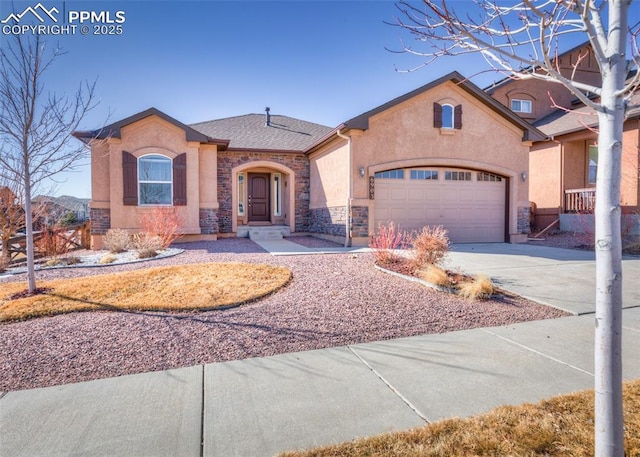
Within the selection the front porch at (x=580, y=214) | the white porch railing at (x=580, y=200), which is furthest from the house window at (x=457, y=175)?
the white porch railing at (x=580, y=200)

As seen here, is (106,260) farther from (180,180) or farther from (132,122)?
(132,122)

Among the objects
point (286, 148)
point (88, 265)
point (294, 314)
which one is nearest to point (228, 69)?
point (286, 148)

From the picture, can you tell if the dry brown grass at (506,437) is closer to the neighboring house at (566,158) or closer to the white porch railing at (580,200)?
the neighboring house at (566,158)

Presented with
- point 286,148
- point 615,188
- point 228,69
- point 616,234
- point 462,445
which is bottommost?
point 462,445

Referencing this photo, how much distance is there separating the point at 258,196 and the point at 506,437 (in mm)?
14819

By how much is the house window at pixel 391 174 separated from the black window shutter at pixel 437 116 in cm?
198

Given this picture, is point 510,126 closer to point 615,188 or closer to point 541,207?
point 541,207

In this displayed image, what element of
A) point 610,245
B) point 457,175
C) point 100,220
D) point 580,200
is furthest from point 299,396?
point 580,200

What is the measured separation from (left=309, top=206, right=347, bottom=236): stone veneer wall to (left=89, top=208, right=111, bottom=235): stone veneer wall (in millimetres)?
7493

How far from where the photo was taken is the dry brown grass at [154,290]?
514 centimetres

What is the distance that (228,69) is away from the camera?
437 inches

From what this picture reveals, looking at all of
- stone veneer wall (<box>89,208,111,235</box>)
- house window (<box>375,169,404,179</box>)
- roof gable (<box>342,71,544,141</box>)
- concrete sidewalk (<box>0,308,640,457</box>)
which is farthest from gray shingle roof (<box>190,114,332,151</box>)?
concrete sidewalk (<box>0,308,640,457</box>)

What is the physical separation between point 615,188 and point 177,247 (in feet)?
38.5

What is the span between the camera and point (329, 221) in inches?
526
